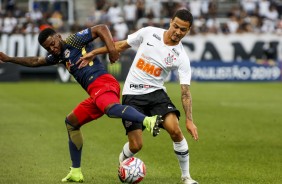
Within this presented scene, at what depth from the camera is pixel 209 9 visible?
39.8 m

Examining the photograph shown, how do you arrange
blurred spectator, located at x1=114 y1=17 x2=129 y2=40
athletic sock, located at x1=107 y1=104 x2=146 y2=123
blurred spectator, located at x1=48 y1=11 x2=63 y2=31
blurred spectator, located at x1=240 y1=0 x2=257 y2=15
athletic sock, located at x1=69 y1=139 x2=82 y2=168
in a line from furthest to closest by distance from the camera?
blurred spectator, located at x1=240 y1=0 x2=257 y2=15 < blurred spectator, located at x1=114 y1=17 x2=129 y2=40 < blurred spectator, located at x1=48 y1=11 x2=63 y2=31 < athletic sock, located at x1=69 y1=139 x2=82 y2=168 < athletic sock, located at x1=107 y1=104 x2=146 y2=123

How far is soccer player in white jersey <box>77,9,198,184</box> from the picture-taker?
1001 cm

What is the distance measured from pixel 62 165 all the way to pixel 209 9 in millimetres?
28660

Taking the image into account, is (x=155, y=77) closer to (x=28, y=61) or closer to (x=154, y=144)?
(x=28, y=61)

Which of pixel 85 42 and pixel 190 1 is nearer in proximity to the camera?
pixel 85 42

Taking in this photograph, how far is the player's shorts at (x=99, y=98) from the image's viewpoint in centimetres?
992

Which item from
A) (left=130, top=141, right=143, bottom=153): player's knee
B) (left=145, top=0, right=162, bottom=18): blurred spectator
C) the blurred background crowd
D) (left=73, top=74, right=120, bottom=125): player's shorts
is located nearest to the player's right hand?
(left=73, top=74, right=120, bottom=125): player's shorts

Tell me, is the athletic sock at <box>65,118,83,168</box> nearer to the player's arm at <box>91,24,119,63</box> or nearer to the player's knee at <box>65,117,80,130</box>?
the player's knee at <box>65,117,80,130</box>

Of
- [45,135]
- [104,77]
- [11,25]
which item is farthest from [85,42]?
[11,25]

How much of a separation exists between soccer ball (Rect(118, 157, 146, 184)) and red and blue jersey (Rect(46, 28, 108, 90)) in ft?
4.19

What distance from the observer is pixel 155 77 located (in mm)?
10164

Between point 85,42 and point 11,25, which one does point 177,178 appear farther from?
point 11,25

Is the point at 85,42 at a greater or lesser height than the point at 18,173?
greater

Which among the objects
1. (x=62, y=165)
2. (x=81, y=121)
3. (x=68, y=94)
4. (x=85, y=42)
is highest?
(x=85, y=42)
